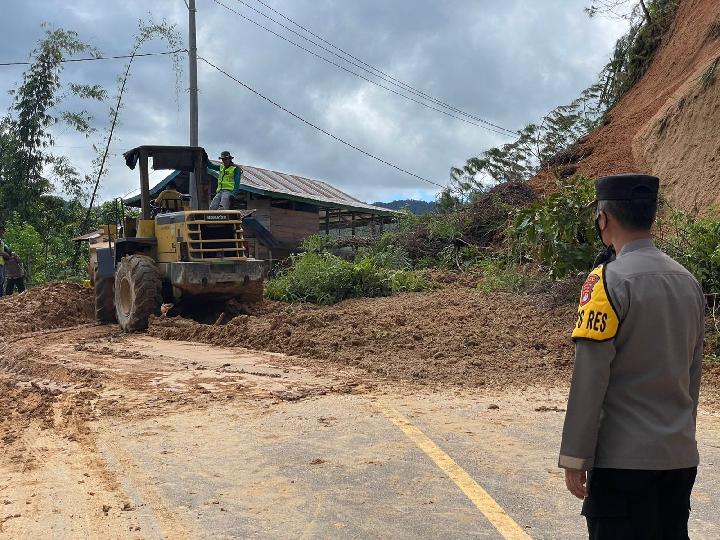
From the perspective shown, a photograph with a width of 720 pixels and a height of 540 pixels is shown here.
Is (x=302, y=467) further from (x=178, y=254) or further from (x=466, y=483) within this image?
(x=178, y=254)

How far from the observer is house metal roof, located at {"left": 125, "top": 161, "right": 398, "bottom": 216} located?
925 inches

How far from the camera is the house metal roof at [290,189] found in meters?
23.5

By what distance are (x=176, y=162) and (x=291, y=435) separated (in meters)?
8.15

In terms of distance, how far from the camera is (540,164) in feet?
68.4

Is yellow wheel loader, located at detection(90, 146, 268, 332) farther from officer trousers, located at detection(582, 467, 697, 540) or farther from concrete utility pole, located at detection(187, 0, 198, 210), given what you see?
officer trousers, located at detection(582, 467, 697, 540)

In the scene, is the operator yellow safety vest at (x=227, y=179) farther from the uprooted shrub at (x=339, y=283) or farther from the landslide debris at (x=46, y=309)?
the landslide debris at (x=46, y=309)

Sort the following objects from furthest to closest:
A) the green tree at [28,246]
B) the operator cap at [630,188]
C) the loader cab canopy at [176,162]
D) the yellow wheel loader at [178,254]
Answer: the green tree at [28,246] → the loader cab canopy at [176,162] → the yellow wheel loader at [178,254] → the operator cap at [630,188]

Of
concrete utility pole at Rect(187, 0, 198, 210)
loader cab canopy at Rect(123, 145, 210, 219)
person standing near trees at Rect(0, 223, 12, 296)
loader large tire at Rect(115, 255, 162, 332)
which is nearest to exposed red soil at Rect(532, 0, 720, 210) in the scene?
loader cab canopy at Rect(123, 145, 210, 219)

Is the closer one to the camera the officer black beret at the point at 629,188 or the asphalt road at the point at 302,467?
the officer black beret at the point at 629,188

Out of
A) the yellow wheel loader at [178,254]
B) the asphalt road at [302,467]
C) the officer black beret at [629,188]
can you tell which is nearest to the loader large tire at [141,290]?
the yellow wheel loader at [178,254]

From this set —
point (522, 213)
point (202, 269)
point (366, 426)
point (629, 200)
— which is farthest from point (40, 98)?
point (629, 200)

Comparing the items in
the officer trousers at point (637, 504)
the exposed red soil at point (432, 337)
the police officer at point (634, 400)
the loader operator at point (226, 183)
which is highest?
the loader operator at point (226, 183)

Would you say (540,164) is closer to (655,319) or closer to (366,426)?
(366,426)

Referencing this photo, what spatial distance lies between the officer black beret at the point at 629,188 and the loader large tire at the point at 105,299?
12710mm
